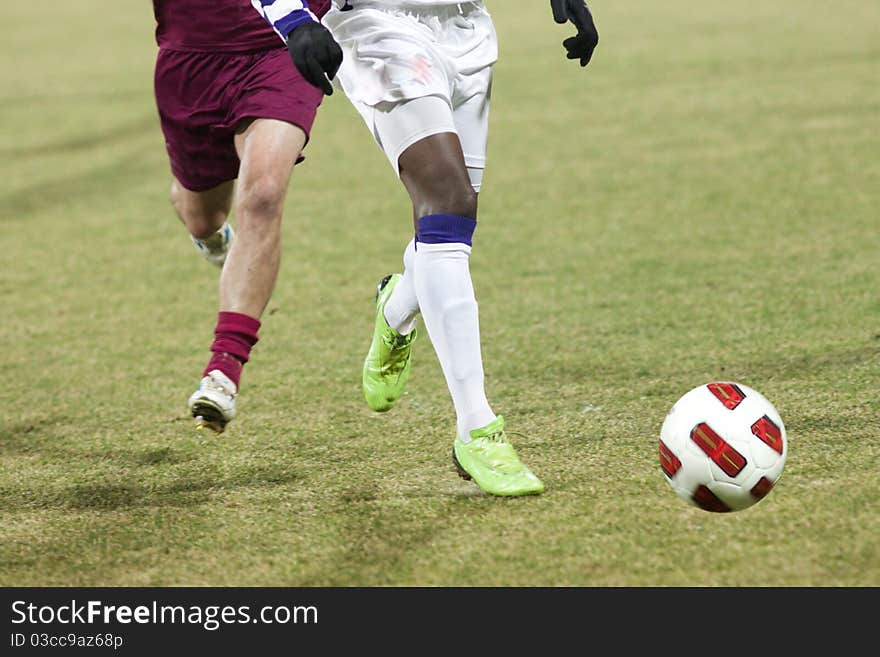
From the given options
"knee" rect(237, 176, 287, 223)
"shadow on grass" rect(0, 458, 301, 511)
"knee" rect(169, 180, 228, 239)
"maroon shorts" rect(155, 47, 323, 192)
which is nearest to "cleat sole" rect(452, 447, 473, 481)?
"shadow on grass" rect(0, 458, 301, 511)

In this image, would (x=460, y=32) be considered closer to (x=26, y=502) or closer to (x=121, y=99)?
(x=26, y=502)

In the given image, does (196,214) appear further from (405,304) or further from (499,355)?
(405,304)

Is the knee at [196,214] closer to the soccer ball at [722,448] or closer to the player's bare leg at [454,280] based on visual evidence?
the player's bare leg at [454,280]

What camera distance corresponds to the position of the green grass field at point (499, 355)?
3012mm

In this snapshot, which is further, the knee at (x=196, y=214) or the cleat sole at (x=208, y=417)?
the knee at (x=196, y=214)

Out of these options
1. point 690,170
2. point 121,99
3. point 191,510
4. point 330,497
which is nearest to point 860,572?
point 330,497

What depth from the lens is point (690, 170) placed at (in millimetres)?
8586

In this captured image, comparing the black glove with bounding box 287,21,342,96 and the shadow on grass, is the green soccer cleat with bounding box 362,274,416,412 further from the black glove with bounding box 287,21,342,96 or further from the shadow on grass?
the black glove with bounding box 287,21,342,96

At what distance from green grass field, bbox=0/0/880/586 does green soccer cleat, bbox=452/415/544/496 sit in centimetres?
5

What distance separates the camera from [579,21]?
12.4ft

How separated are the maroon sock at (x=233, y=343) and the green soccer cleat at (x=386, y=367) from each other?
16.2 inches

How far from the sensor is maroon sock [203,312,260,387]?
369 centimetres

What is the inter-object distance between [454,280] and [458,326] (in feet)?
0.40

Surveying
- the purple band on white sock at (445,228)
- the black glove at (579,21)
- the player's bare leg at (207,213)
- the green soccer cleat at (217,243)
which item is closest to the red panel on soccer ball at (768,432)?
the purple band on white sock at (445,228)
